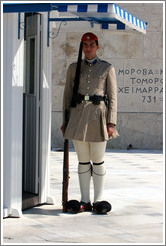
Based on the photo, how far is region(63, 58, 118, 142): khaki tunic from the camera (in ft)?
24.3

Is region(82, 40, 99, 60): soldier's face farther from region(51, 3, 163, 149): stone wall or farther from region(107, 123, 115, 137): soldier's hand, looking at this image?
region(51, 3, 163, 149): stone wall

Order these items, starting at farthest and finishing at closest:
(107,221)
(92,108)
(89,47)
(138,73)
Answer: (138,73) → (89,47) → (92,108) → (107,221)

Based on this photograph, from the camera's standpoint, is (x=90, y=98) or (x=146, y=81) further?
(x=146, y=81)

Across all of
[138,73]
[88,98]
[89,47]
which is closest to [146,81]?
[138,73]

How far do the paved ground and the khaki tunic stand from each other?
894mm

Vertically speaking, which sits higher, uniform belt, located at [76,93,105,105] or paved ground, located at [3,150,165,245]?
uniform belt, located at [76,93,105,105]

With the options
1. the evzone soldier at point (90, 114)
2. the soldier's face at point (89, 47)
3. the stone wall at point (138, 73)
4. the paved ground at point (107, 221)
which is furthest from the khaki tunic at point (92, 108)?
the stone wall at point (138, 73)

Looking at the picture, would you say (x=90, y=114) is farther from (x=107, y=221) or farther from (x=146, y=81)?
(x=146, y=81)

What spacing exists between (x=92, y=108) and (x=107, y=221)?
49.4 inches

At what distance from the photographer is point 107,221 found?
7043mm

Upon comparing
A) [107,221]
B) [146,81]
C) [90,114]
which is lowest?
[107,221]

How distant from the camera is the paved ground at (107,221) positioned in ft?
20.2

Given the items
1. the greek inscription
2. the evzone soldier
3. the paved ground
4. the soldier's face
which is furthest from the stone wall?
the soldier's face

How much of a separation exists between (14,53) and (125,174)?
15.3 ft
